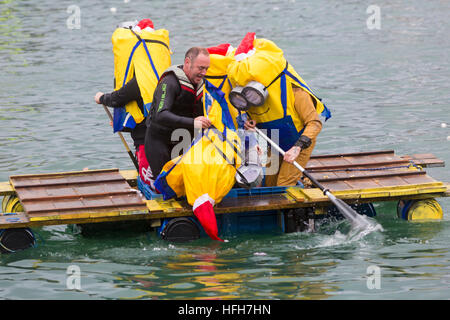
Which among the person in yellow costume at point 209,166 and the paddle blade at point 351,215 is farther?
the paddle blade at point 351,215

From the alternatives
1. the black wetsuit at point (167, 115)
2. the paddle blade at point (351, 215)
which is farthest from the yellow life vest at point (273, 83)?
the paddle blade at point (351, 215)

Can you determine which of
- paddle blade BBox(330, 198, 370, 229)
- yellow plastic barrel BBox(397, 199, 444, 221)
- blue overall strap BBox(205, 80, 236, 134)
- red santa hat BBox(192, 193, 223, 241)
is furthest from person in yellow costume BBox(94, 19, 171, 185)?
yellow plastic barrel BBox(397, 199, 444, 221)

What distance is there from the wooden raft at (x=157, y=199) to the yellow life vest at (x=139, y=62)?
0.71 meters

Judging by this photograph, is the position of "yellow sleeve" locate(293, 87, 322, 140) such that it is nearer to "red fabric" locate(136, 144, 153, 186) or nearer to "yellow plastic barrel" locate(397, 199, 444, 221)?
"yellow plastic barrel" locate(397, 199, 444, 221)

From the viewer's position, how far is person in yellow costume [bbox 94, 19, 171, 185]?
30.8 feet

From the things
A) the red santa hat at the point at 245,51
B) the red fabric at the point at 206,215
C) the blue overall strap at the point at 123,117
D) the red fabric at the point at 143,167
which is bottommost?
the red fabric at the point at 206,215

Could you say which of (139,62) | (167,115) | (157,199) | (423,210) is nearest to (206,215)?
(157,199)

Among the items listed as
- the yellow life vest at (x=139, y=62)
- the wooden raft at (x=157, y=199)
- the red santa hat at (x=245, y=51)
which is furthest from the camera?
the yellow life vest at (x=139, y=62)

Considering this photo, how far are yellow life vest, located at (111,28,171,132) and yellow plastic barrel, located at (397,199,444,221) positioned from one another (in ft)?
9.73

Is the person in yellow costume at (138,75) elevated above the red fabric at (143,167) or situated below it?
above

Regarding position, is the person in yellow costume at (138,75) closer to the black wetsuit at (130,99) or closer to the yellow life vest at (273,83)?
the black wetsuit at (130,99)

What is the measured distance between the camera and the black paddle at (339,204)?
8.76 meters

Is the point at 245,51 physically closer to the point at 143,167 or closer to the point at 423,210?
the point at 143,167
